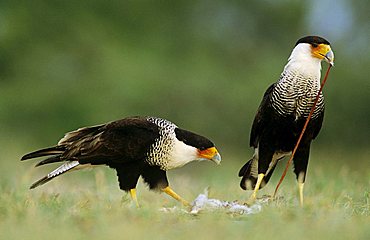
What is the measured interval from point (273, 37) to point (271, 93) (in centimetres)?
1369

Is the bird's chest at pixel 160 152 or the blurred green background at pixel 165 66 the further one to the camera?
the blurred green background at pixel 165 66

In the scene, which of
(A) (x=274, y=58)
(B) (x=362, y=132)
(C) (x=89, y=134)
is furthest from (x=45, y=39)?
(C) (x=89, y=134)

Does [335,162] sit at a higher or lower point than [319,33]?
lower

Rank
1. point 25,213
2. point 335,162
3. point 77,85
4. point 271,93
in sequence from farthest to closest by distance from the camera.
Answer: point 77,85 < point 335,162 < point 271,93 < point 25,213

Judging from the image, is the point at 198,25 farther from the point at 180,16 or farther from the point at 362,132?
the point at 362,132

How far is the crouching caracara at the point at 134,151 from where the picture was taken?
20.7ft

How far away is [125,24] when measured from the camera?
18.6 meters

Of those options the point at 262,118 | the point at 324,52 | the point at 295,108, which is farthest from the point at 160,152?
the point at 324,52

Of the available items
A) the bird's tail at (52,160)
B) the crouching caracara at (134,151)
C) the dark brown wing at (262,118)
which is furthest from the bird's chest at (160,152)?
the dark brown wing at (262,118)

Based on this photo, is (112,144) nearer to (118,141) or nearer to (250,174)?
(118,141)

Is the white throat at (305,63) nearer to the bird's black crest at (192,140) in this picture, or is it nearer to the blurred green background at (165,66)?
the bird's black crest at (192,140)

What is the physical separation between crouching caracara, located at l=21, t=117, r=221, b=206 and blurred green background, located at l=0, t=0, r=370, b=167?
8.13 metres

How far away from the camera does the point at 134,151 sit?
6.29 m

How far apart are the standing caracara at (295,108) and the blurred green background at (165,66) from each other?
8.55 m
